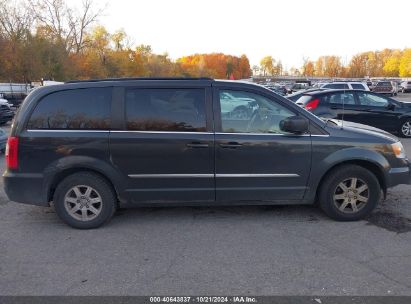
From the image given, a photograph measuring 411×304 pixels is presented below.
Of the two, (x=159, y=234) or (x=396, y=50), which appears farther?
(x=396, y=50)

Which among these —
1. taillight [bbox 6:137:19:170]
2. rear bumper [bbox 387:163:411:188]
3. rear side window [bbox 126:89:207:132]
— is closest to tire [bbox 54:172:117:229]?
taillight [bbox 6:137:19:170]

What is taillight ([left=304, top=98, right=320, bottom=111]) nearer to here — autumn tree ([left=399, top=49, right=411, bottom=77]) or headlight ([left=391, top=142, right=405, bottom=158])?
headlight ([left=391, top=142, right=405, bottom=158])

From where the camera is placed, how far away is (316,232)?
14.2 ft

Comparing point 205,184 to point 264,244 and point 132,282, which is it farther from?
point 132,282

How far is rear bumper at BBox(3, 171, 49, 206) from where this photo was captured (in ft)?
14.5

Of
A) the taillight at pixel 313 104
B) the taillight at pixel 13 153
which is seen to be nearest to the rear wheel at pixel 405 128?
the taillight at pixel 313 104

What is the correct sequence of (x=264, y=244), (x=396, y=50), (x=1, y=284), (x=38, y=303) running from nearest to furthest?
(x=38, y=303) → (x=1, y=284) → (x=264, y=244) → (x=396, y=50)

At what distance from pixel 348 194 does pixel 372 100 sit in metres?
7.81

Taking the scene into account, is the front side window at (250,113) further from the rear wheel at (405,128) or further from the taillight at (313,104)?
the rear wheel at (405,128)

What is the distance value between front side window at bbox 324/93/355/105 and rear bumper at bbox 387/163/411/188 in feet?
22.2

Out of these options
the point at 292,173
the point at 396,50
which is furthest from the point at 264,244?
the point at 396,50

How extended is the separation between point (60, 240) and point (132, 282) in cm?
137

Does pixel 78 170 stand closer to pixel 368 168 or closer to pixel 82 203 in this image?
pixel 82 203

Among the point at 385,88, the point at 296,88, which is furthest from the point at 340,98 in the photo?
the point at 296,88
